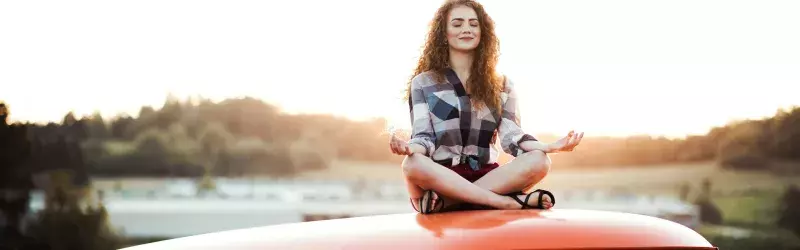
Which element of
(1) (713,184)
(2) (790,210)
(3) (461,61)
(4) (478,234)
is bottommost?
(2) (790,210)

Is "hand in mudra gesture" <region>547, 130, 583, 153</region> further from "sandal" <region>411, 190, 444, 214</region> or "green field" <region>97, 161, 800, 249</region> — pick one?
Answer: "green field" <region>97, 161, 800, 249</region>

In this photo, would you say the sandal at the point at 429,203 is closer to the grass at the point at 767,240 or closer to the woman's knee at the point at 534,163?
the woman's knee at the point at 534,163

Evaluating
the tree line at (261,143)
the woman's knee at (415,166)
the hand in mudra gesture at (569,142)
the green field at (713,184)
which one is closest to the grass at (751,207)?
the green field at (713,184)

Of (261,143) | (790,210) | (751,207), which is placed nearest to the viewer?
(261,143)

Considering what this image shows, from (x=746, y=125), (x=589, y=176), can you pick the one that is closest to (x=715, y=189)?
(x=746, y=125)

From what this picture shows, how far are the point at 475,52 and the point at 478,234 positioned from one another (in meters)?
0.92

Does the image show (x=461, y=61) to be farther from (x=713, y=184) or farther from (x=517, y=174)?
(x=713, y=184)

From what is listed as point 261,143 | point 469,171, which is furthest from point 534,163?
point 261,143

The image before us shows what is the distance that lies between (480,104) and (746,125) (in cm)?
772

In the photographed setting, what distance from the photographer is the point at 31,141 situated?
9.39 m

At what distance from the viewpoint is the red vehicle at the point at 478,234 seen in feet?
4.94

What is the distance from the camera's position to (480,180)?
6.91ft

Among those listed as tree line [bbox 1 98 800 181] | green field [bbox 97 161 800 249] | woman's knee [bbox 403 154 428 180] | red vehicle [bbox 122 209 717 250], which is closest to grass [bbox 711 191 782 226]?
green field [bbox 97 161 800 249]

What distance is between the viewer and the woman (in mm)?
2037
